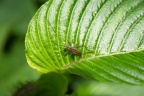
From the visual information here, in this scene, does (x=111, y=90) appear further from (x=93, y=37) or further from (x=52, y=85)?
(x=52, y=85)

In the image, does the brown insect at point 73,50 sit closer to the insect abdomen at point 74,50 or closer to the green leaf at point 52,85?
the insect abdomen at point 74,50

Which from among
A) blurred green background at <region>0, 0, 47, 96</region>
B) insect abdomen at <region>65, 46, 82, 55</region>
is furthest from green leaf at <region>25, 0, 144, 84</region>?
blurred green background at <region>0, 0, 47, 96</region>

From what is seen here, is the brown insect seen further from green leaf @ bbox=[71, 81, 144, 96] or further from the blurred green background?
the blurred green background

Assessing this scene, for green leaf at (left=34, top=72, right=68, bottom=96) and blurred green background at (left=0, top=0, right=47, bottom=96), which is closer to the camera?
green leaf at (left=34, top=72, right=68, bottom=96)

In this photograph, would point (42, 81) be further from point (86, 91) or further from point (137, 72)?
point (86, 91)

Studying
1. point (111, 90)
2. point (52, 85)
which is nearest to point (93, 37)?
point (52, 85)

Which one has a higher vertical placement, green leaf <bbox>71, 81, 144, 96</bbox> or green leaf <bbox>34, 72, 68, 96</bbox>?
green leaf <bbox>34, 72, 68, 96</bbox>
